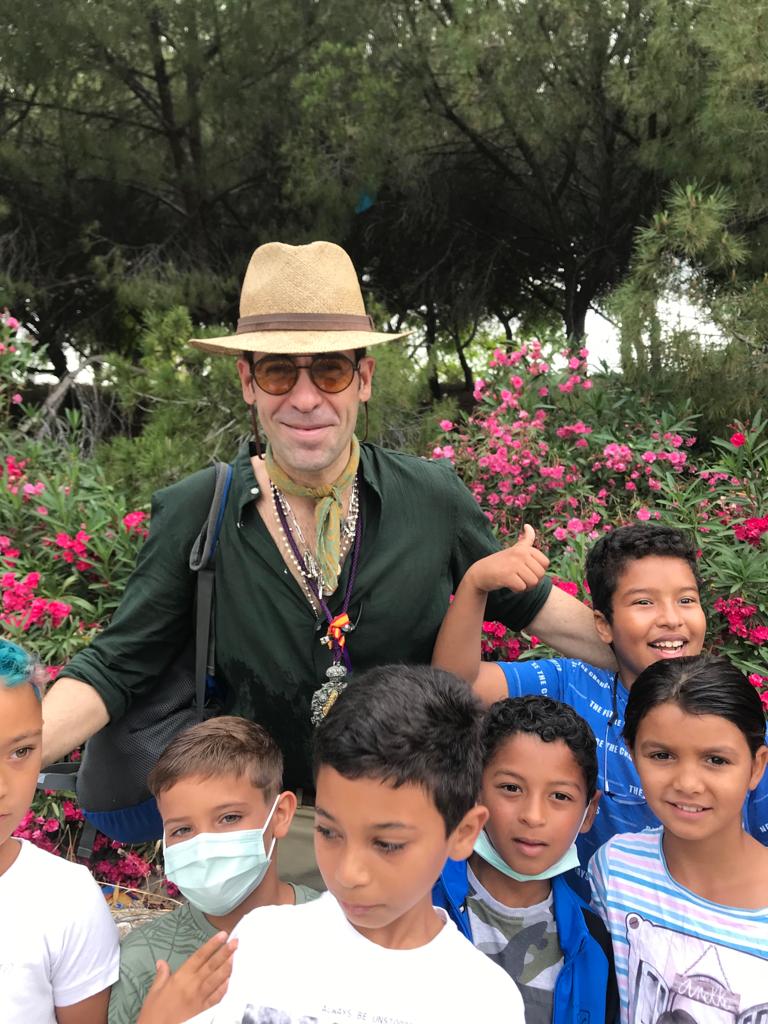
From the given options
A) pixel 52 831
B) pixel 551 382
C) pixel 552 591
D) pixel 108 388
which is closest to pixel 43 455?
pixel 108 388

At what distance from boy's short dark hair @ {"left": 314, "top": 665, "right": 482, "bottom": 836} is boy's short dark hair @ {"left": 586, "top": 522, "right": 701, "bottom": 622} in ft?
2.37

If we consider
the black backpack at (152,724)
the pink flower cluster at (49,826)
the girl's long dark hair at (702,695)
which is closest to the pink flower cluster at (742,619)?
the girl's long dark hair at (702,695)

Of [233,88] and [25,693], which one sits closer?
[25,693]

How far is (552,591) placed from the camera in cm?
241

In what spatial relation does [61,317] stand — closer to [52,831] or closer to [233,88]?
[233,88]

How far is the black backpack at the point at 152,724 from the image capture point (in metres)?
2.22

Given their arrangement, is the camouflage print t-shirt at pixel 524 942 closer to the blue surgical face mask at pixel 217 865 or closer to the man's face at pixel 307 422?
the blue surgical face mask at pixel 217 865

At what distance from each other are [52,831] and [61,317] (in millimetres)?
4827

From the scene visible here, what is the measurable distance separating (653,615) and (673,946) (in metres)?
0.72

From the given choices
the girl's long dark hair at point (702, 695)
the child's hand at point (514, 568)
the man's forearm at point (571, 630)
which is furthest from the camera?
the man's forearm at point (571, 630)

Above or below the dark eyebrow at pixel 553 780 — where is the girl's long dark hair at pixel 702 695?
above

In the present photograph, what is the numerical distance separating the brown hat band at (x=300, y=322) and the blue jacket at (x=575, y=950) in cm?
123

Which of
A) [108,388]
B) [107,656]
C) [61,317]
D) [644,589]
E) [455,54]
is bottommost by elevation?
[107,656]

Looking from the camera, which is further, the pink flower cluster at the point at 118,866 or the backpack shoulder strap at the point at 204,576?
the pink flower cluster at the point at 118,866
